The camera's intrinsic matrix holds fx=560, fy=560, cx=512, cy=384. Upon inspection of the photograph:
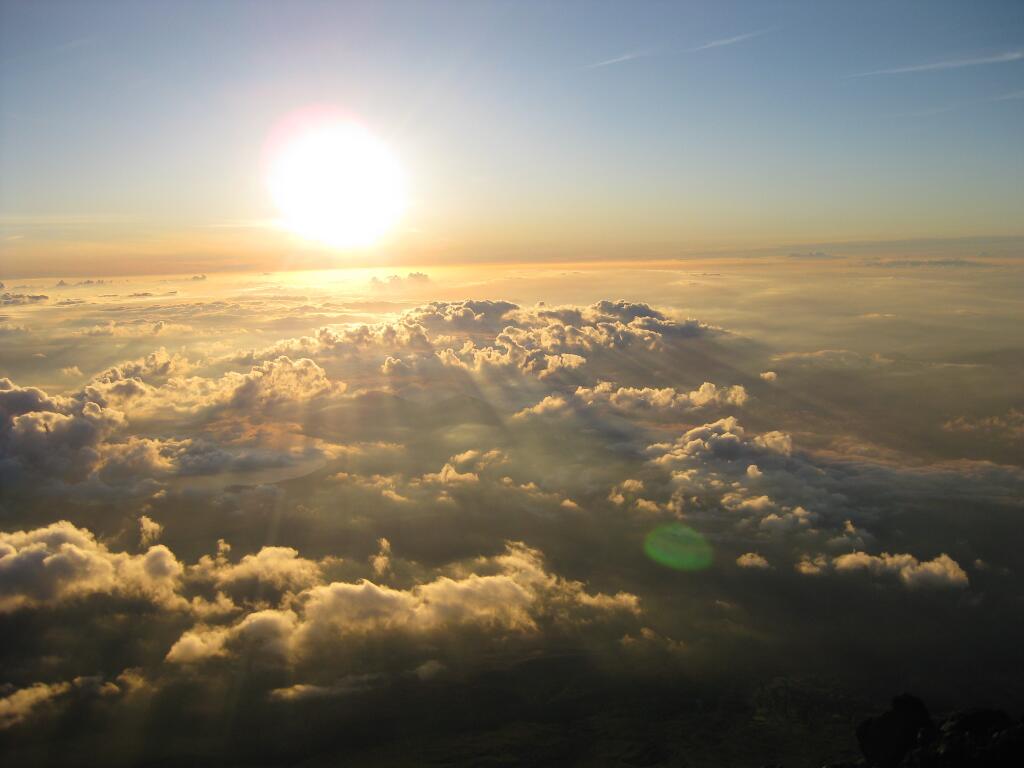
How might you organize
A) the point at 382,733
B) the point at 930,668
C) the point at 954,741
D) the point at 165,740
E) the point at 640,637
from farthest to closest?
the point at 640,637 < the point at 930,668 < the point at 382,733 < the point at 165,740 < the point at 954,741

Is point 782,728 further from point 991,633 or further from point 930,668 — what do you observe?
point 991,633

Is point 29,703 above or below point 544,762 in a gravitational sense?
above

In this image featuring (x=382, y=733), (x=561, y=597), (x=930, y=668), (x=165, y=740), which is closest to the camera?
(x=165, y=740)

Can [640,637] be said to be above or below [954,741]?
below

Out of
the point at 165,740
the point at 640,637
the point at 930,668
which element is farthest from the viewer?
the point at 640,637

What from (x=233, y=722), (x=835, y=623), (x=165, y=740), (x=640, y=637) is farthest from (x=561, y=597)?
(x=165, y=740)

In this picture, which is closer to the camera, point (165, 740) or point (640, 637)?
point (165, 740)

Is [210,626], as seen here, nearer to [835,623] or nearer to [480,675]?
[480,675]

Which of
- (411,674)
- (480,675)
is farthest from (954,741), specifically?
(411,674)

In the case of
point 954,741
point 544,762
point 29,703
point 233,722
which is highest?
point 954,741
